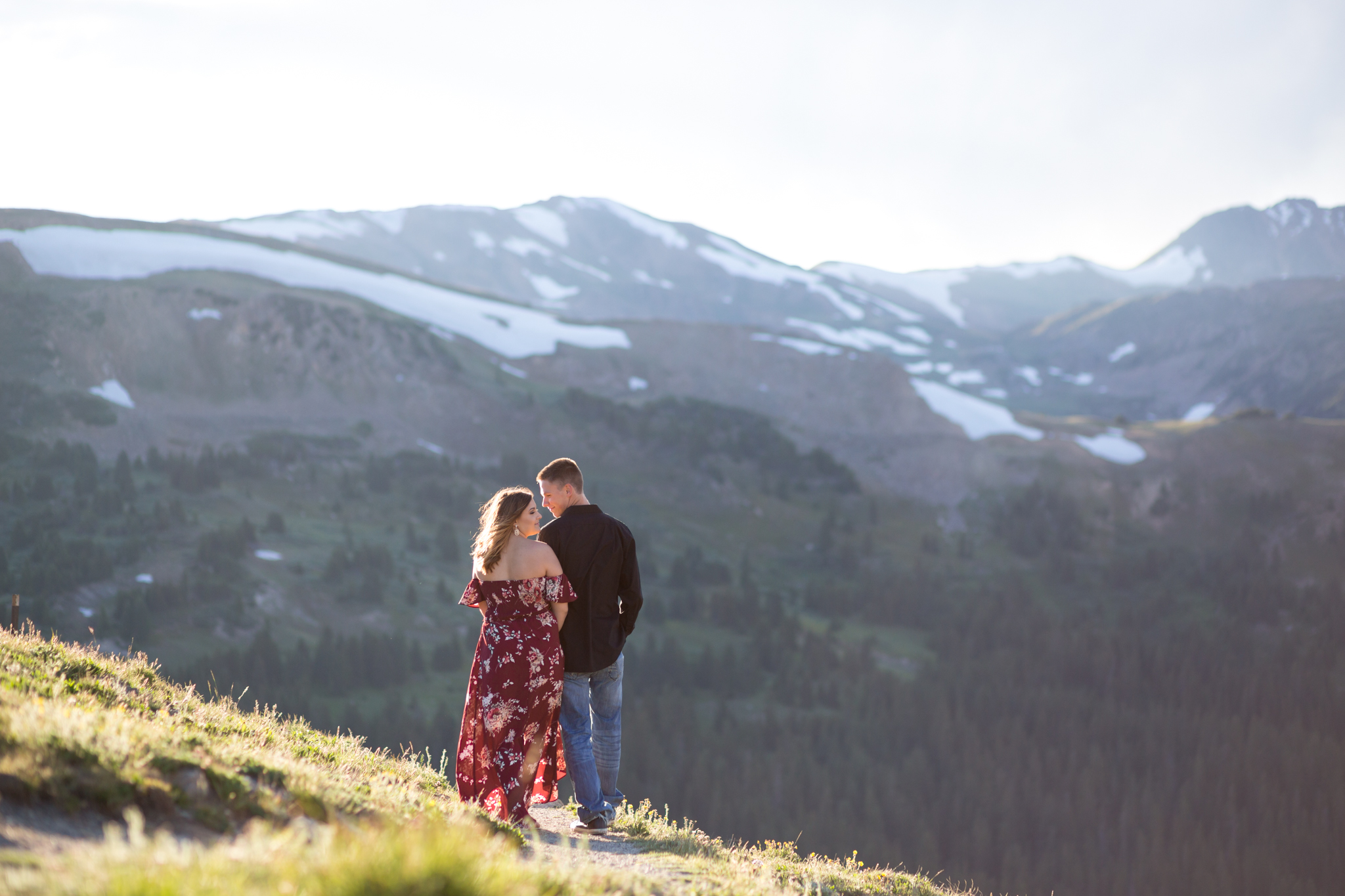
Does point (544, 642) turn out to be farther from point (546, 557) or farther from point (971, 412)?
point (971, 412)

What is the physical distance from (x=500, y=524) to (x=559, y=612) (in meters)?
0.84

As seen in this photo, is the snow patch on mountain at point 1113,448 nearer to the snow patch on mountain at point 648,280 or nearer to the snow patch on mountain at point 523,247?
the snow patch on mountain at point 648,280

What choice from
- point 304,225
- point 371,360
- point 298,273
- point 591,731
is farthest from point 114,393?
point 304,225

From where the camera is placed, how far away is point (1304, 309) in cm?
11394

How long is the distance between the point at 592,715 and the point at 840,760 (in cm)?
3578

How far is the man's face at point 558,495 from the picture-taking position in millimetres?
6641

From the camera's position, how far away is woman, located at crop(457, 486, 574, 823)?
254 inches

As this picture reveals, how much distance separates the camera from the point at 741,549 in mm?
53594

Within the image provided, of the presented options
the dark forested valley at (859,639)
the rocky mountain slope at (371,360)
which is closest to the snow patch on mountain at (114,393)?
the rocky mountain slope at (371,360)

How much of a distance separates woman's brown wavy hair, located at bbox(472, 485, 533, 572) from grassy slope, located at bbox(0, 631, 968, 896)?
5.91ft

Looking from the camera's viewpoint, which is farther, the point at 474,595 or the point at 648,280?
the point at 648,280

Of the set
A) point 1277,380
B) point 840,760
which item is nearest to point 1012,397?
point 1277,380

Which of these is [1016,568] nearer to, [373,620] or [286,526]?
[373,620]

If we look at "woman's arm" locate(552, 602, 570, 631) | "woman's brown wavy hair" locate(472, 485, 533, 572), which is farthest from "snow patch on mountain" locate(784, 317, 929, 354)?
"woman's brown wavy hair" locate(472, 485, 533, 572)
